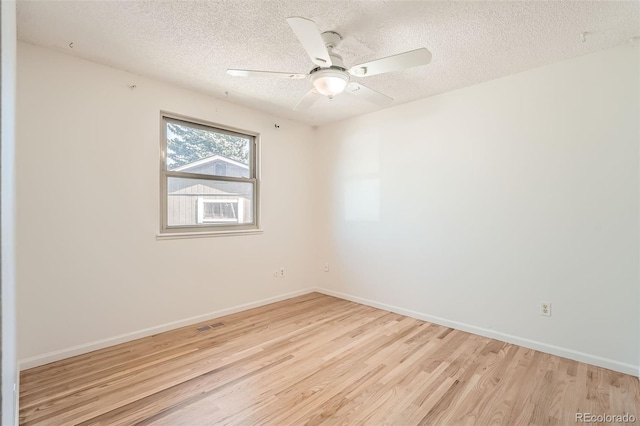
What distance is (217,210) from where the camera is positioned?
3555mm

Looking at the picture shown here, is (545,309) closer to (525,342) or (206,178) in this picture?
(525,342)

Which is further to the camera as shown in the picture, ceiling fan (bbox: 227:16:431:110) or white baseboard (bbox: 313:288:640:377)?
white baseboard (bbox: 313:288:640:377)

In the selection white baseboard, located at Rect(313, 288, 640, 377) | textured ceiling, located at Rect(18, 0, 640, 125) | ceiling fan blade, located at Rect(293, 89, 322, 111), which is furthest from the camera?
ceiling fan blade, located at Rect(293, 89, 322, 111)

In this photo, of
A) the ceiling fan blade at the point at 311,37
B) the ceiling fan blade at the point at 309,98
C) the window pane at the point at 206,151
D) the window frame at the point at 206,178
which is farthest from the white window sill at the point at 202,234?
the ceiling fan blade at the point at 311,37

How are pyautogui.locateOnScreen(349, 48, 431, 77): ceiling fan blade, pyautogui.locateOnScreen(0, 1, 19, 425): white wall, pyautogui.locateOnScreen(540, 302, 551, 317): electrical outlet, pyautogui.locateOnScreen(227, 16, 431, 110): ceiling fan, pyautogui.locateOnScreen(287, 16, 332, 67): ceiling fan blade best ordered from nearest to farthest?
pyautogui.locateOnScreen(0, 1, 19, 425): white wall, pyautogui.locateOnScreen(287, 16, 332, 67): ceiling fan blade, pyautogui.locateOnScreen(227, 16, 431, 110): ceiling fan, pyautogui.locateOnScreen(349, 48, 431, 77): ceiling fan blade, pyautogui.locateOnScreen(540, 302, 551, 317): electrical outlet

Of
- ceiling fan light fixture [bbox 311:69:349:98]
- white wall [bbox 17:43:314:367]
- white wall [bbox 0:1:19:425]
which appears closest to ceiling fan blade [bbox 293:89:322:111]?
ceiling fan light fixture [bbox 311:69:349:98]

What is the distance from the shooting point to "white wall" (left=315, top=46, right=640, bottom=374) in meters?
2.32

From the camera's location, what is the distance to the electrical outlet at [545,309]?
8.55ft

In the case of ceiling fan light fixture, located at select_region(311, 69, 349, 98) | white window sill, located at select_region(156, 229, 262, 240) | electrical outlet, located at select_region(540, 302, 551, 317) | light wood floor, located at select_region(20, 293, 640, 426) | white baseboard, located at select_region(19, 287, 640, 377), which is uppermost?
ceiling fan light fixture, located at select_region(311, 69, 349, 98)

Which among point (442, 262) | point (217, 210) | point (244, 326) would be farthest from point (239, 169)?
point (442, 262)

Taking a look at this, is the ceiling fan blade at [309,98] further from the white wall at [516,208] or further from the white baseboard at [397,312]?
the white baseboard at [397,312]

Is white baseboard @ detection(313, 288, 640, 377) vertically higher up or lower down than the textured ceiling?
lower down

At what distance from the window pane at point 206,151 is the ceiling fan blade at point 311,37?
196 centimetres

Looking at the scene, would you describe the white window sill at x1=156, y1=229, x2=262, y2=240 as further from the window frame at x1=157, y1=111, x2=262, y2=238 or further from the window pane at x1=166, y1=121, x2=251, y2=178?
the window pane at x1=166, y1=121, x2=251, y2=178
